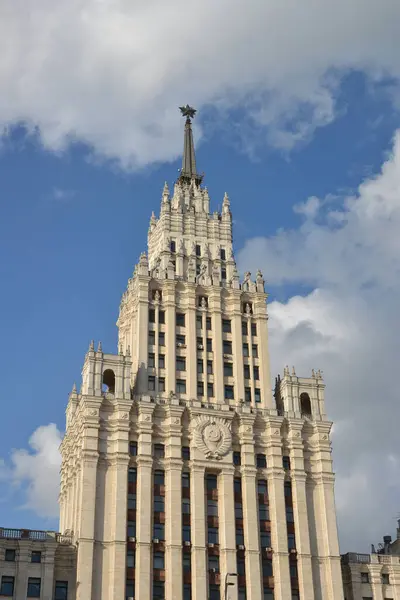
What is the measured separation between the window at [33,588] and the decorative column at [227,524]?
798 inches

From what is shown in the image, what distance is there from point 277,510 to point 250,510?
347cm

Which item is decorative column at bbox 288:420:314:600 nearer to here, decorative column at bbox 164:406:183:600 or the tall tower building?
the tall tower building

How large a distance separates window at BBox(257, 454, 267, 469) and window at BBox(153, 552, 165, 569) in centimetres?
1677

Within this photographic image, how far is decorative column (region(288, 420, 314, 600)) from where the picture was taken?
326 ft

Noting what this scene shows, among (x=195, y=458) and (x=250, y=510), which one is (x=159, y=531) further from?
(x=250, y=510)

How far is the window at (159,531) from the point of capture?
97625 mm

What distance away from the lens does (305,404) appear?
4520 inches

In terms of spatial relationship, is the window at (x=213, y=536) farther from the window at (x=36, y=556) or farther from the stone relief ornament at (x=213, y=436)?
the window at (x=36, y=556)

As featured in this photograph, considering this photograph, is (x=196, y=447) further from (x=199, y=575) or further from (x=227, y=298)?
(x=227, y=298)

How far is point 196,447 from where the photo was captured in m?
103

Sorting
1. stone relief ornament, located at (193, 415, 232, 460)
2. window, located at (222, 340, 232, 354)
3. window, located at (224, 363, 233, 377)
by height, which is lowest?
stone relief ornament, located at (193, 415, 232, 460)

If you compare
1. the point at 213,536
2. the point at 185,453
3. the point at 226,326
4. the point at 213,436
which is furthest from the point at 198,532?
the point at 226,326

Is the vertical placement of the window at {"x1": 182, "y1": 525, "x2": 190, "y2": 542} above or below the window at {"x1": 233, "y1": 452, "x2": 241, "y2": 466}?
below

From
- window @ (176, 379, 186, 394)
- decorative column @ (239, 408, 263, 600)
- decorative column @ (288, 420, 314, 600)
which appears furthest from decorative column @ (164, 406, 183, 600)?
decorative column @ (288, 420, 314, 600)
